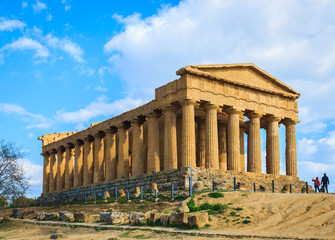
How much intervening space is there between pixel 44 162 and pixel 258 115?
38937 mm

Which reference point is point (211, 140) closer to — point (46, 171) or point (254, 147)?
point (254, 147)

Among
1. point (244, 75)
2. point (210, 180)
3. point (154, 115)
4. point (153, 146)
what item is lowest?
point (210, 180)

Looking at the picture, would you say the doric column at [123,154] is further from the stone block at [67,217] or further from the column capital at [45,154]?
the column capital at [45,154]

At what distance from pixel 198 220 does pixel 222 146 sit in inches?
1102

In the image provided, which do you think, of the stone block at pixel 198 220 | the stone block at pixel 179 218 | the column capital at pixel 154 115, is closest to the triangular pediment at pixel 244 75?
the column capital at pixel 154 115

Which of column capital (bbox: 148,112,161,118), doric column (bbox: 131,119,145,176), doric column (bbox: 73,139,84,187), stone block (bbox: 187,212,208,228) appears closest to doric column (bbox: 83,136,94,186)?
doric column (bbox: 73,139,84,187)

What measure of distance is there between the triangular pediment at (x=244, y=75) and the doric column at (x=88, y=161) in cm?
2191

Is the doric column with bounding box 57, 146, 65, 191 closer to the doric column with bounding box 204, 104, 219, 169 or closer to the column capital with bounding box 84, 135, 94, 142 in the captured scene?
the column capital with bounding box 84, 135, 94, 142

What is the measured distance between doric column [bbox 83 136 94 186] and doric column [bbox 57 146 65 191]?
28.2 ft

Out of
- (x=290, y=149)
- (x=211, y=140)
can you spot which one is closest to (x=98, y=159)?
(x=211, y=140)

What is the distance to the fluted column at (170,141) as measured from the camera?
3976 centimetres

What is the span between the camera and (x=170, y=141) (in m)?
40.4

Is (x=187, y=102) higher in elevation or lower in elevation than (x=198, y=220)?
higher

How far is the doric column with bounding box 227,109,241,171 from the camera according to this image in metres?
41.5
